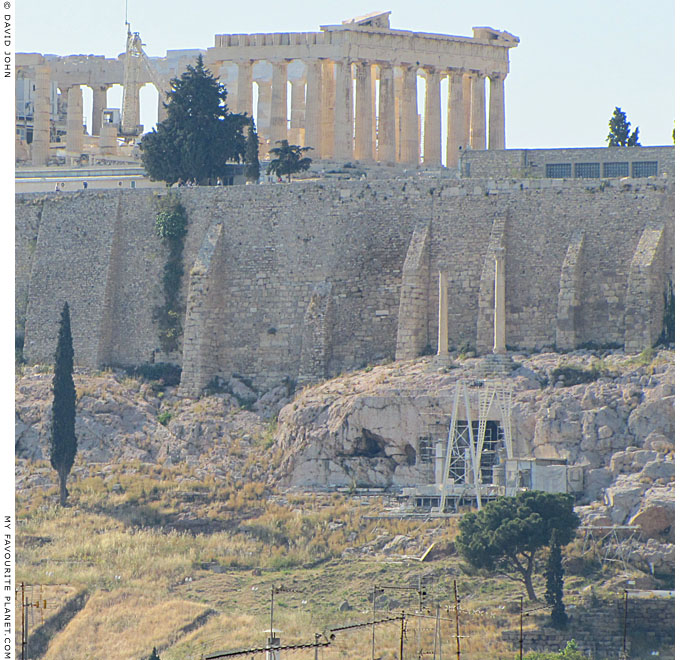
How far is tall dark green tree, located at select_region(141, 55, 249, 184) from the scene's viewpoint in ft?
247

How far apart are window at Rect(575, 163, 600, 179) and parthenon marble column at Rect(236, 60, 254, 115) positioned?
14.1 meters

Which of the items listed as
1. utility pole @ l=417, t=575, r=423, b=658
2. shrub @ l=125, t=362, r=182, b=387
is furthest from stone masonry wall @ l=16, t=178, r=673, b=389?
utility pole @ l=417, t=575, r=423, b=658

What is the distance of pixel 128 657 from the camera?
56344 mm

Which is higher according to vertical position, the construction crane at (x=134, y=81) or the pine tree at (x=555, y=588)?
the construction crane at (x=134, y=81)

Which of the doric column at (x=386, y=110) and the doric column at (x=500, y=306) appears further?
the doric column at (x=386, y=110)

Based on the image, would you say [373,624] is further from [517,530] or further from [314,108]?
[314,108]

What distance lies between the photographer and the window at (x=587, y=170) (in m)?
71.5

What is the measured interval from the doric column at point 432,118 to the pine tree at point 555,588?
84.9 ft

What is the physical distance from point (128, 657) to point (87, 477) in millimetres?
12093

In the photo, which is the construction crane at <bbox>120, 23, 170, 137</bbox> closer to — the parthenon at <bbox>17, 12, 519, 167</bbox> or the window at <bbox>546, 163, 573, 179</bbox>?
the parthenon at <bbox>17, 12, 519, 167</bbox>

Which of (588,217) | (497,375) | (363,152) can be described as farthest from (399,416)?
(363,152)

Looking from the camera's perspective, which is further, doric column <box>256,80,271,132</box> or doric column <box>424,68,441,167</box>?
doric column <box>256,80,271,132</box>

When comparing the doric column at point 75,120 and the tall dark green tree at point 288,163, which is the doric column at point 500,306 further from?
the doric column at point 75,120

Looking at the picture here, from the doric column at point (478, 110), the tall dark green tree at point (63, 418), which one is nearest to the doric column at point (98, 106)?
the doric column at point (478, 110)
